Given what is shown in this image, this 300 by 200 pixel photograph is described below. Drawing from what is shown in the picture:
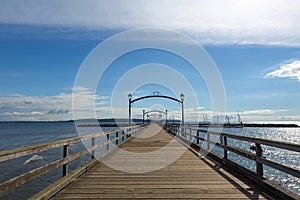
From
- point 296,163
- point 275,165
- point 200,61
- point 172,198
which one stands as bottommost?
point 296,163

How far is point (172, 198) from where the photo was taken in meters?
4.56

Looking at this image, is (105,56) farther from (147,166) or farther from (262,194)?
(262,194)

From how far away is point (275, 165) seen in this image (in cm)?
462

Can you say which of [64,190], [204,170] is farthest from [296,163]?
[64,190]

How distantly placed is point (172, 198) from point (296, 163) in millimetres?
25268

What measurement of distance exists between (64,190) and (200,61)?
53.1ft

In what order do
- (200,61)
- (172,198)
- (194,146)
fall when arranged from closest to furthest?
(172,198) → (194,146) → (200,61)

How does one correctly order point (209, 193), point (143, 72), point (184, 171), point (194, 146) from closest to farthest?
point (209, 193) < point (184, 171) < point (194, 146) < point (143, 72)

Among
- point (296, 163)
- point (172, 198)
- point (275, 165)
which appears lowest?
point (296, 163)

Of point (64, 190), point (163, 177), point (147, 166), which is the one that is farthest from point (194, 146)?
point (64, 190)

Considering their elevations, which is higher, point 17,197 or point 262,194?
point 262,194

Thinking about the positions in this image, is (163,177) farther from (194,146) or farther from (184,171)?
(194,146)

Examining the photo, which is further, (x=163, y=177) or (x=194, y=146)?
(x=194, y=146)

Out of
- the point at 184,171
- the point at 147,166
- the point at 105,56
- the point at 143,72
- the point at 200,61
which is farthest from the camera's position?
the point at 143,72
